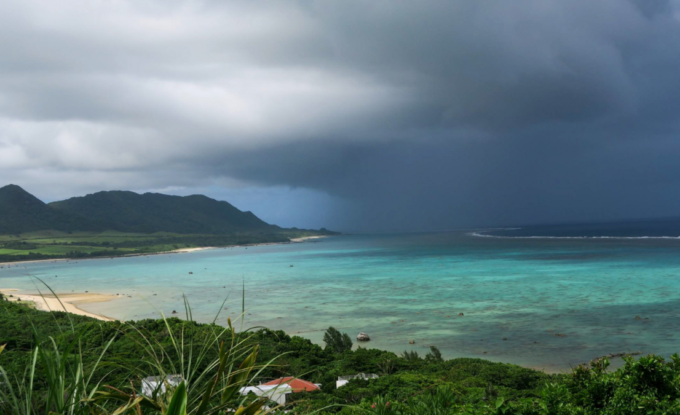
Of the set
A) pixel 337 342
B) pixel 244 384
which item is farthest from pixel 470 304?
pixel 244 384

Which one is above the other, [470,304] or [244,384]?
[244,384]

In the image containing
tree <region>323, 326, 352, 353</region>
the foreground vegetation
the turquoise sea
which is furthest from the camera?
the turquoise sea

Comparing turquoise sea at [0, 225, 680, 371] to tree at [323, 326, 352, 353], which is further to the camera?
turquoise sea at [0, 225, 680, 371]

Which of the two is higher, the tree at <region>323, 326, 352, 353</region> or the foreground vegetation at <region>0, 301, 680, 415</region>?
the foreground vegetation at <region>0, 301, 680, 415</region>

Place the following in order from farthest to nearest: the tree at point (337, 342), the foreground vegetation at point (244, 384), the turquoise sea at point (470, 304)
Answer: the turquoise sea at point (470, 304)
the tree at point (337, 342)
the foreground vegetation at point (244, 384)

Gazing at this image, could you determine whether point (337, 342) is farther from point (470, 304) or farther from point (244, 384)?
point (244, 384)

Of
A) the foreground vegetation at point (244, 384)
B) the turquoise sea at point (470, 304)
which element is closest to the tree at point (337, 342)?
the turquoise sea at point (470, 304)

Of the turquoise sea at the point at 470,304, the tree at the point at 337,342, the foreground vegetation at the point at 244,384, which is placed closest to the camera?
the foreground vegetation at the point at 244,384

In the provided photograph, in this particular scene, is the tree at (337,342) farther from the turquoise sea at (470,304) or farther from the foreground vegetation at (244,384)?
the foreground vegetation at (244,384)

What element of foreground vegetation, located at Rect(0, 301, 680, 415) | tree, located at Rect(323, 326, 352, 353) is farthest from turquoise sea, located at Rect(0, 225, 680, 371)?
foreground vegetation, located at Rect(0, 301, 680, 415)

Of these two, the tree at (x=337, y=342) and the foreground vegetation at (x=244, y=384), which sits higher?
the foreground vegetation at (x=244, y=384)

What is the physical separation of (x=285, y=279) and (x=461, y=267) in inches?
1229

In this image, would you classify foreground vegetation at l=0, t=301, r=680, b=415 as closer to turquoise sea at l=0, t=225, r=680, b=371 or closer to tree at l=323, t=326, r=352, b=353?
turquoise sea at l=0, t=225, r=680, b=371

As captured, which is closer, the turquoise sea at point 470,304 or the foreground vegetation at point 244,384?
the foreground vegetation at point 244,384
